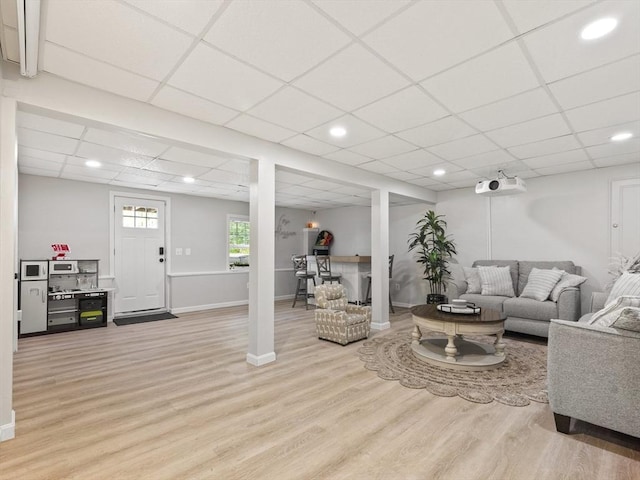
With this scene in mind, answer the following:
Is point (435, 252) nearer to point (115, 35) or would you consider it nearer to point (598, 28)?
point (598, 28)

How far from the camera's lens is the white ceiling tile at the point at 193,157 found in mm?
3951

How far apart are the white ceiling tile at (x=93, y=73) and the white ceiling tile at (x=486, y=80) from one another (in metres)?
2.17

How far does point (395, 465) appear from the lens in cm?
191

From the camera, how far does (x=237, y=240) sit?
7816mm

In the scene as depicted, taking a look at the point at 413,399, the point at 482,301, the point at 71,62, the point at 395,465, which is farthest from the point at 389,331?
the point at 71,62

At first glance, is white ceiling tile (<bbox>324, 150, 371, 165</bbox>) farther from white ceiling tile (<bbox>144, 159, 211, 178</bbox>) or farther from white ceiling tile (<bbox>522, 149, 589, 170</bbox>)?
white ceiling tile (<bbox>522, 149, 589, 170</bbox>)

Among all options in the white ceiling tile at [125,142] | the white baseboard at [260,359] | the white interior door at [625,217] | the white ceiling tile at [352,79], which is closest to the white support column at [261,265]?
the white baseboard at [260,359]

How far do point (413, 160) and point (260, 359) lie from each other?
127 inches

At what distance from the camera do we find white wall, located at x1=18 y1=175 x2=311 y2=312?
17.4ft

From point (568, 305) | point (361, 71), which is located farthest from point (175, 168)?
point (568, 305)

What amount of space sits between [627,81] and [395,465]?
10.4ft

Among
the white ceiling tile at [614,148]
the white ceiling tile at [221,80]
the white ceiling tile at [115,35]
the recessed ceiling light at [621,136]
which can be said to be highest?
the white ceiling tile at [115,35]

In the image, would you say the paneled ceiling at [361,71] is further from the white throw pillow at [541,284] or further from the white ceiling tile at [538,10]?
the white throw pillow at [541,284]

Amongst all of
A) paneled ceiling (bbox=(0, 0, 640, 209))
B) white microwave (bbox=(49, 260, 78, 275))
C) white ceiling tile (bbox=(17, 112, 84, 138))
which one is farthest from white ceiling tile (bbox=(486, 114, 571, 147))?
white microwave (bbox=(49, 260, 78, 275))
